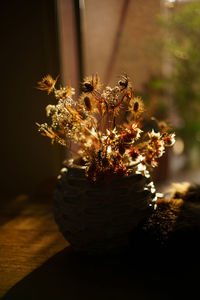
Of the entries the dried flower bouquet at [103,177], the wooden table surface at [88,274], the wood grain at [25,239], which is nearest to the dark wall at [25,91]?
the wood grain at [25,239]

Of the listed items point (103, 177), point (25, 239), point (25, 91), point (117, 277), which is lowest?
point (117, 277)

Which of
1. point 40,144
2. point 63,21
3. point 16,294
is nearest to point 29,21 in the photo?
point 63,21

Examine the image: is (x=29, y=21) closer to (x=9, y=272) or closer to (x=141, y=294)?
(x=9, y=272)

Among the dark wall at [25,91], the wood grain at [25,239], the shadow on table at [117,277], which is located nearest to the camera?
the shadow on table at [117,277]

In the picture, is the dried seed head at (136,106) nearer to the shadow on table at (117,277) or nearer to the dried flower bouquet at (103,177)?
the dried flower bouquet at (103,177)

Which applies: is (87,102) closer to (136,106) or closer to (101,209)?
(136,106)

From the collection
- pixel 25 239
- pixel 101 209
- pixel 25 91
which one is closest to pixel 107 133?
pixel 101 209
